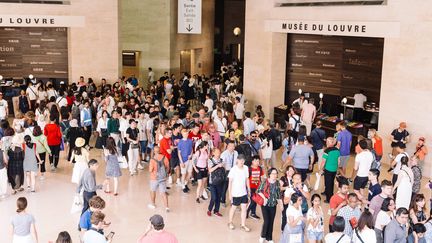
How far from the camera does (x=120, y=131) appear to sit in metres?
14.5

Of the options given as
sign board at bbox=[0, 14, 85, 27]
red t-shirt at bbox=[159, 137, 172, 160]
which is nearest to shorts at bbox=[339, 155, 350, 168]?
red t-shirt at bbox=[159, 137, 172, 160]

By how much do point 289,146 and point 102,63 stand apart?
10.4 m

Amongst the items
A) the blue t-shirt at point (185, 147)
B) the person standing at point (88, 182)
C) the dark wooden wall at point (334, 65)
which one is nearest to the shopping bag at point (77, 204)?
the person standing at point (88, 182)

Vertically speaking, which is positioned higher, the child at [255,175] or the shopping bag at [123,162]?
the child at [255,175]

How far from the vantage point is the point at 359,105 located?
58.8ft

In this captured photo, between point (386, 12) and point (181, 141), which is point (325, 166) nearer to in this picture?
point (181, 141)

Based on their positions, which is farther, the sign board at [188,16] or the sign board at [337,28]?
the sign board at [188,16]

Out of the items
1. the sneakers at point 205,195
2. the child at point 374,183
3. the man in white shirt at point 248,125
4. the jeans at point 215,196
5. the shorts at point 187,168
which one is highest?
the man in white shirt at point 248,125

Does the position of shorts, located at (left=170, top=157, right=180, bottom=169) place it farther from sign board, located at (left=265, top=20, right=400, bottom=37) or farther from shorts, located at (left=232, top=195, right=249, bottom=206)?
sign board, located at (left=265, top=20, right=400, bottom=37)

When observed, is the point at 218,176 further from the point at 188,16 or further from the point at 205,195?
the point at 188,16

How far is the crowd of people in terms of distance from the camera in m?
8.43

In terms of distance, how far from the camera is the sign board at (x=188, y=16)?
20.0m

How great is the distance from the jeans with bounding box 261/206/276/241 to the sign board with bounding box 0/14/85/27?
1359 cm

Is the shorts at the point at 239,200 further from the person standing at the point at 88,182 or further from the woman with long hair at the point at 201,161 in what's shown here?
the person standing at the point at 88,182
